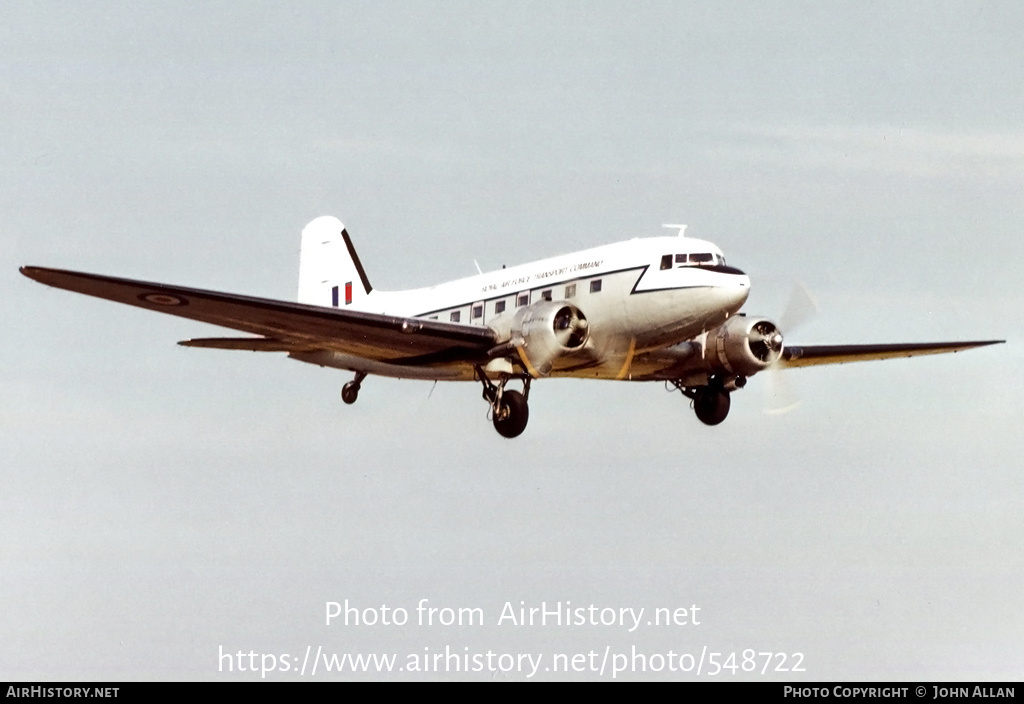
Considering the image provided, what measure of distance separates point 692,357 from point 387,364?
5937 millimetres

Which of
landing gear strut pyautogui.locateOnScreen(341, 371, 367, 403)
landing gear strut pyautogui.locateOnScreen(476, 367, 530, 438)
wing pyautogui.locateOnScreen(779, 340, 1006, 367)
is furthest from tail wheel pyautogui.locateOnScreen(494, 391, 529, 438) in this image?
wing pyautogui.locateOnScreen(779, 340, 1006, 367)

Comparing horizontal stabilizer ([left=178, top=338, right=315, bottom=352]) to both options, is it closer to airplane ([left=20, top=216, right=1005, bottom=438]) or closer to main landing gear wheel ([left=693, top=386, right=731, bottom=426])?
airplane ([left=20, top=216, right=1005, bottom=438])

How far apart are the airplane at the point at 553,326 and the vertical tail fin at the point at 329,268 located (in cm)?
454

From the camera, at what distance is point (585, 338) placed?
86.5 feet

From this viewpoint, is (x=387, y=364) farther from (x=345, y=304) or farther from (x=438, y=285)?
(x=345, y=304)

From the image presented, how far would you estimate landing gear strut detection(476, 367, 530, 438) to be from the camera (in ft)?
88.6

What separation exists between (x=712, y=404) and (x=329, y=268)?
34.8ft

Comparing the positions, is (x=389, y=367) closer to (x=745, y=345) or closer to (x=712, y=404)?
(x=712, y=404)

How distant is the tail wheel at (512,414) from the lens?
88.6 ft

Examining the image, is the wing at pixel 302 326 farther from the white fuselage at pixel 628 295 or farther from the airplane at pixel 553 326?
the white fuselage at pixel 628 295

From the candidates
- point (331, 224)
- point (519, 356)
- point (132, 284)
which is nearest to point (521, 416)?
point (519, 356)

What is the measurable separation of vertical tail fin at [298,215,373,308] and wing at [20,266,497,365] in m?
5.22

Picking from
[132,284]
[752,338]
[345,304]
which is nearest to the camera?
[132,284]

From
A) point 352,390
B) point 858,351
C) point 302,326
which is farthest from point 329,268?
point 858,351
